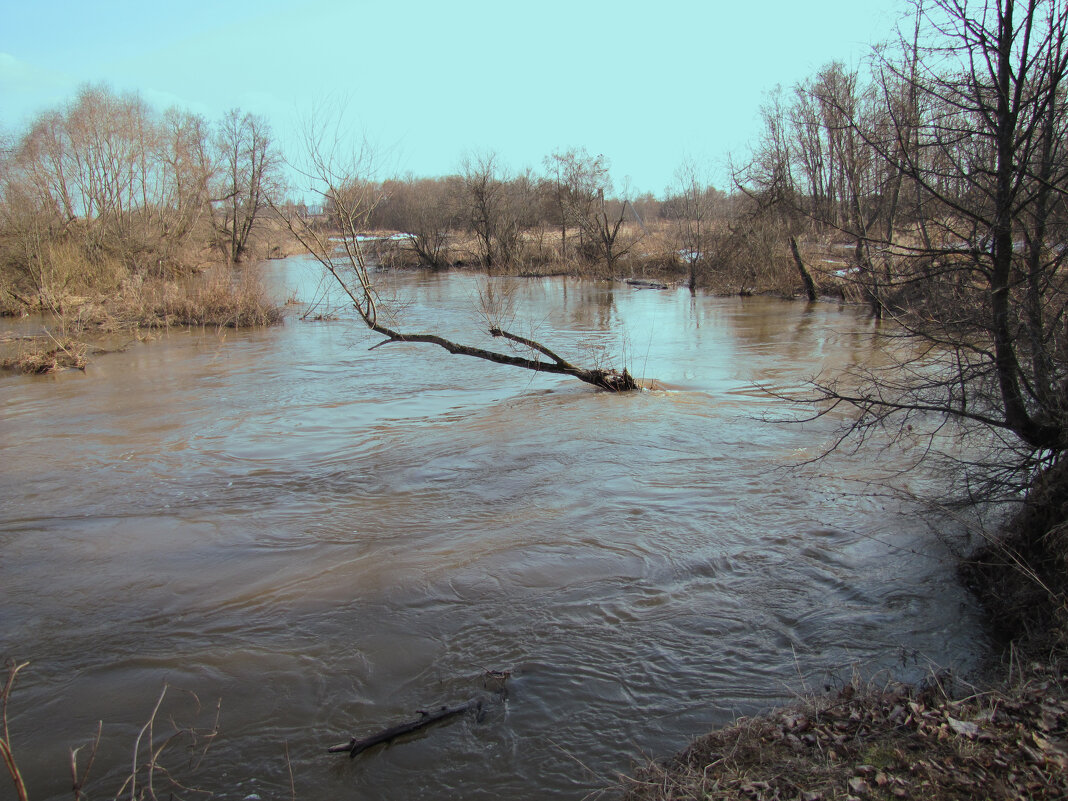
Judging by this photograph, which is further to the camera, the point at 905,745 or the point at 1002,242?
the point at 1002,242

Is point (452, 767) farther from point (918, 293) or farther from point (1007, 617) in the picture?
point (918, 293)

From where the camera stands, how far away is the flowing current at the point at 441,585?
173 inches

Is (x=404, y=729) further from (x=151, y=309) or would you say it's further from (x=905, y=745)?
(x=151, y=309)

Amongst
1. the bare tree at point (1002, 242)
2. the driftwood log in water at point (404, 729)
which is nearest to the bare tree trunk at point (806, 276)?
the bare tree at point (1002, 242)

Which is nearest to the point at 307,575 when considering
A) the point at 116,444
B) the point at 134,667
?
the point at 134,667

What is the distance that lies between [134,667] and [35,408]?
11.4 meters

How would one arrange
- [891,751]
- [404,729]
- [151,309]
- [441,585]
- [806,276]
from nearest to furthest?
[891,751] < [404,729] < [441,585] < [151,309] < [806,276]

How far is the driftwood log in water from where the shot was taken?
416 cm

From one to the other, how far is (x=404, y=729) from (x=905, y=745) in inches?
109

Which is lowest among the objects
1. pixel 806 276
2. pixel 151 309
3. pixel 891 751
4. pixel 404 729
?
pixel 404 729

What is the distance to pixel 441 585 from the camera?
6.38m

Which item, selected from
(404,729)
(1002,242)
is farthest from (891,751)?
(1002,242)

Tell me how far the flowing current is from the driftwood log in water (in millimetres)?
68

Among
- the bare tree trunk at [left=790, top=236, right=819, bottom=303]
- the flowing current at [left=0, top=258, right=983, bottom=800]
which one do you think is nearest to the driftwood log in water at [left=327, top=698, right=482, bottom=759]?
the flowing current at [left=0, top=258, right=983, bottom=800]
